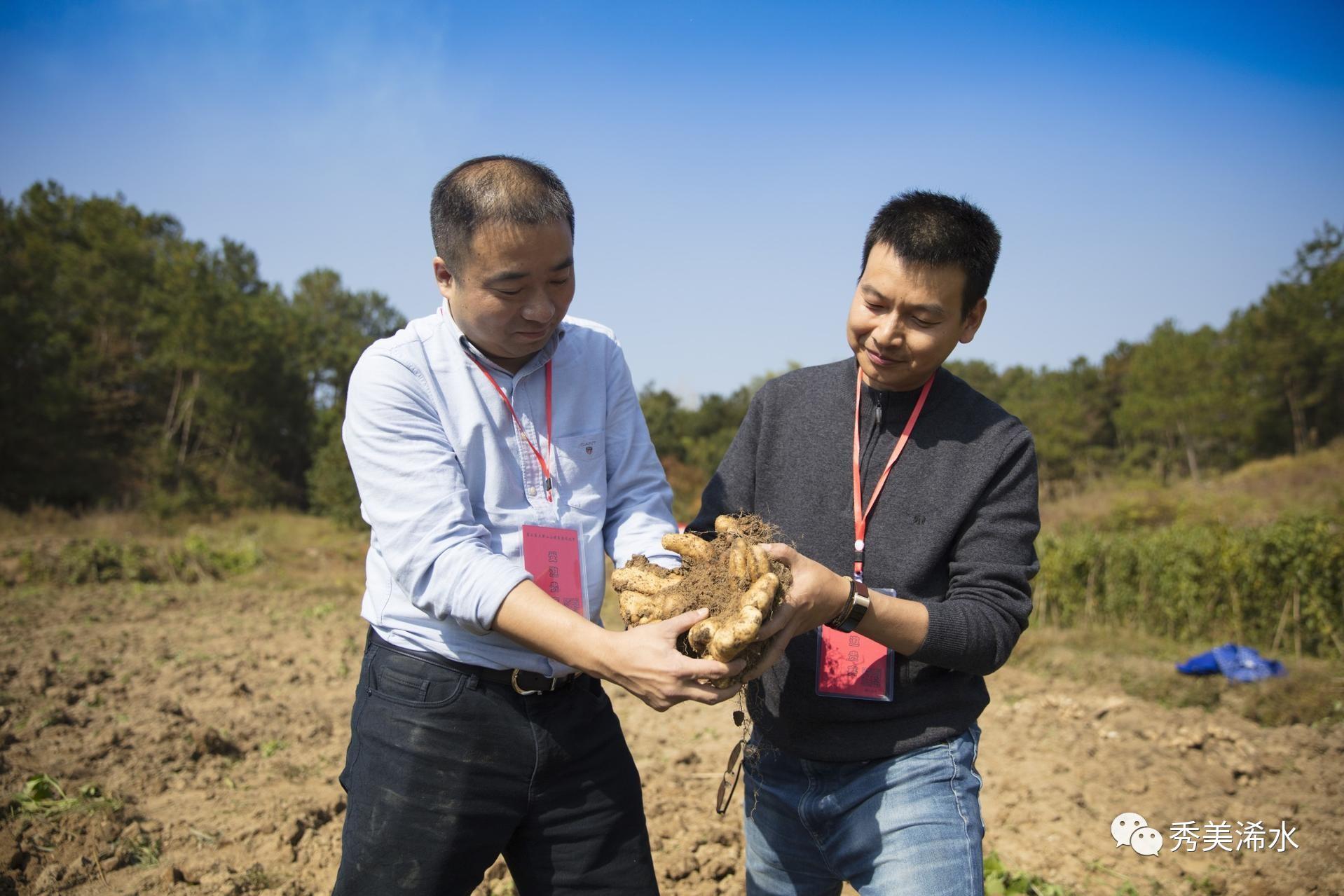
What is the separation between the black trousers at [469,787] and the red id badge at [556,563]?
256mm

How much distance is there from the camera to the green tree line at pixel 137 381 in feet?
87.4

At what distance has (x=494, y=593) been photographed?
6.15 feet

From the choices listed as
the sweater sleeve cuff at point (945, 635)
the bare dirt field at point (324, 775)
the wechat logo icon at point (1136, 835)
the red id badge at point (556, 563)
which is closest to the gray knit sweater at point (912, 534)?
the sweater sleeve cuff at point (945, 635)

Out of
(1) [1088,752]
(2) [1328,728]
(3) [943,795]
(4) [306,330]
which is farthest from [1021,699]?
(4) [306,330]

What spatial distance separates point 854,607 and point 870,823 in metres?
0.58

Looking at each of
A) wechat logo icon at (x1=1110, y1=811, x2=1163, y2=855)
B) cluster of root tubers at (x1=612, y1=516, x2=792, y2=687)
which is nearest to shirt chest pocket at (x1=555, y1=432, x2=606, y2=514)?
cluster of root tubers at (x1=612, y1=516, x2=792, y2=687)

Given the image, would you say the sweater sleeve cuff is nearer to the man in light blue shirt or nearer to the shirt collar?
the man in light blue shirt

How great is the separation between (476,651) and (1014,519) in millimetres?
1350

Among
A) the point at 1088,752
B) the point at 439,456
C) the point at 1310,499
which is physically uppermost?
the point at 1310,499

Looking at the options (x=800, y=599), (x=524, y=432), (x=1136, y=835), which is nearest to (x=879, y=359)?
(x=800, y=599)

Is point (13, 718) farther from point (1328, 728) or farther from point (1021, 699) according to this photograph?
point (1328, 728)

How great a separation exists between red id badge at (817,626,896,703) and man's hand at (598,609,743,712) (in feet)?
1.47

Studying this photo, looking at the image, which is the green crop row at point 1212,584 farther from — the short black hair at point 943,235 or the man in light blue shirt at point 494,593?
the man in light blue shirt at point 494,593

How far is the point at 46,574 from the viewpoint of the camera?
13.8 metres
